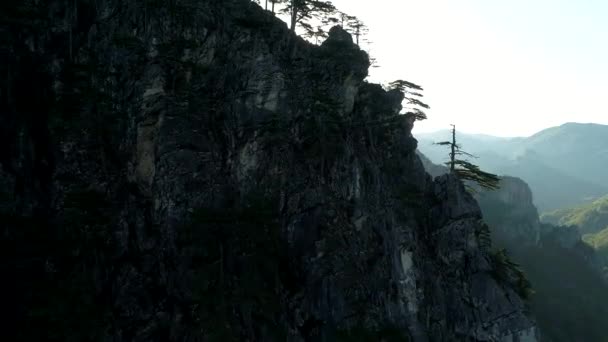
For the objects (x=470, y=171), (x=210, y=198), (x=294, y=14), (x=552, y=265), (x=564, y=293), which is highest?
(x=294, y=14)

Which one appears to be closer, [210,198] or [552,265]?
[210,198]

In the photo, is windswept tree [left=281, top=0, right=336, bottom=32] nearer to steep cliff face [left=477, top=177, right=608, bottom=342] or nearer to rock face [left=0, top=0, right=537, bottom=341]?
rock face [left=0, top=0, right=537, bottom=341]

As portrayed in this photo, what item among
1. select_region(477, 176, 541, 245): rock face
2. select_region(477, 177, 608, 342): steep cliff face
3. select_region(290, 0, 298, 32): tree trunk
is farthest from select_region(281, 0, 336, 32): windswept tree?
select_region(477, 176, 541, 245): rock face

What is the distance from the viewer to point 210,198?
37.0 m

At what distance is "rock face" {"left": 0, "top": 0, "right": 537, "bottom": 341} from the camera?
33062mm

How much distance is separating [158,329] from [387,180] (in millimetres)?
25153

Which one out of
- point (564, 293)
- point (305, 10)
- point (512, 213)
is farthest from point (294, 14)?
point (512, 213)

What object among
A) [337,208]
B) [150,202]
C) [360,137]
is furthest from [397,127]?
[150,202]

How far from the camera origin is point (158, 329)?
33656 mm

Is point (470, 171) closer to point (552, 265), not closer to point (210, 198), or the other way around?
point (210, 198)

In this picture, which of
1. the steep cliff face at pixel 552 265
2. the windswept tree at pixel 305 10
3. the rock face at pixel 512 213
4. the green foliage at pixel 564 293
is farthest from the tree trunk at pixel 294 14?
the rock face at pixel 512 213

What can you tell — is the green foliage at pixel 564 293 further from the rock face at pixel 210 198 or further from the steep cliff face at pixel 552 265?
the rock face at pixel 210 198

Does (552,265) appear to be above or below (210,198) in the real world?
below

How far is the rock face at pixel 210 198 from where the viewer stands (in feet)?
108
